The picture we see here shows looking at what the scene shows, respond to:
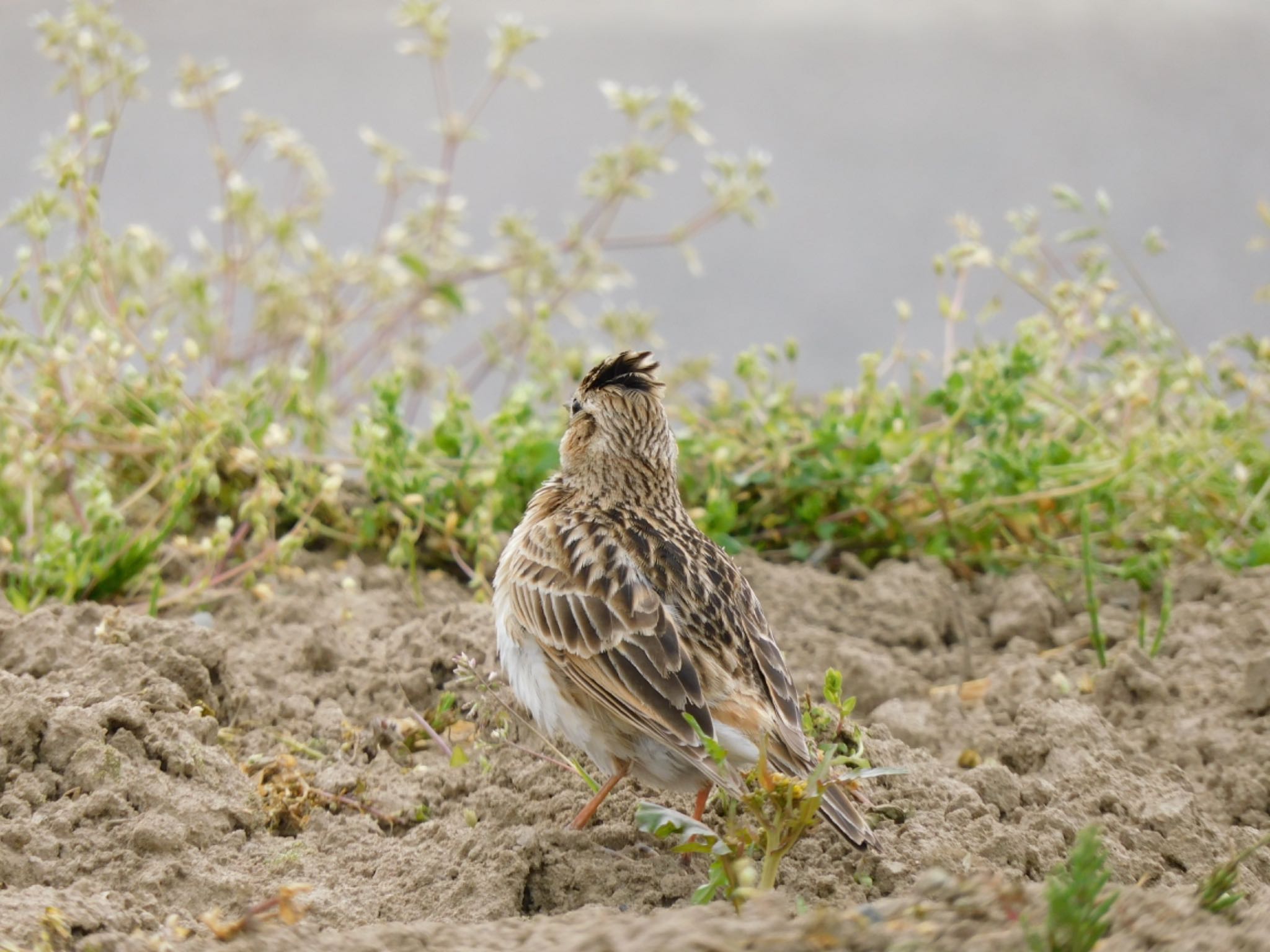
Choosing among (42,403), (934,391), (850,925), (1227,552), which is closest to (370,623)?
(42,403)

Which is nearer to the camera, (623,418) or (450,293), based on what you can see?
(623,418)

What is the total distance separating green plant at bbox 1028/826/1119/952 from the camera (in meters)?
2.35

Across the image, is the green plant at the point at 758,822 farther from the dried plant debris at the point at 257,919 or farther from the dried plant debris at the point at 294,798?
the dried plant debris at the point at 294,798

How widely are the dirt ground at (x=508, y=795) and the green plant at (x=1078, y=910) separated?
12cm

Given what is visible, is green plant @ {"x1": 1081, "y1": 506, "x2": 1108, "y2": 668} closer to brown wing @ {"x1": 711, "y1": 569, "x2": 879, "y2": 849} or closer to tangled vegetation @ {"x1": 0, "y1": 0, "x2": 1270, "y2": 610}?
tangled vegetation @ {"x1": 0, "y1": 0, "x2": 1270, "y2": 610}

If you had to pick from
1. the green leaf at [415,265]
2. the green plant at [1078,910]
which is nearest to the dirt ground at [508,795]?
the green plant at [1078,910]

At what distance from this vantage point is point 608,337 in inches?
343

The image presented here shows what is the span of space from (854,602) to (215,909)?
3.05m

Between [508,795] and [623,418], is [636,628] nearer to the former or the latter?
[508,795]

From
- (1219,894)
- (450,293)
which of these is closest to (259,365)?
(450,293)

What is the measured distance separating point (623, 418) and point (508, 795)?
1.18 meters

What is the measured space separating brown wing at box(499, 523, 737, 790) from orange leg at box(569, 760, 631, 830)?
182 mm

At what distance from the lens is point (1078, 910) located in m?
2.35

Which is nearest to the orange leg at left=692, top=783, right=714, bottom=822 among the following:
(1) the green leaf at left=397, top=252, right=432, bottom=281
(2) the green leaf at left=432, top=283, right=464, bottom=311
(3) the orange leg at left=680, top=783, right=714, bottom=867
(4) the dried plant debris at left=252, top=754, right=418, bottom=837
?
(3) the orange leg at left=680, top=783, right=714, bottom=867
